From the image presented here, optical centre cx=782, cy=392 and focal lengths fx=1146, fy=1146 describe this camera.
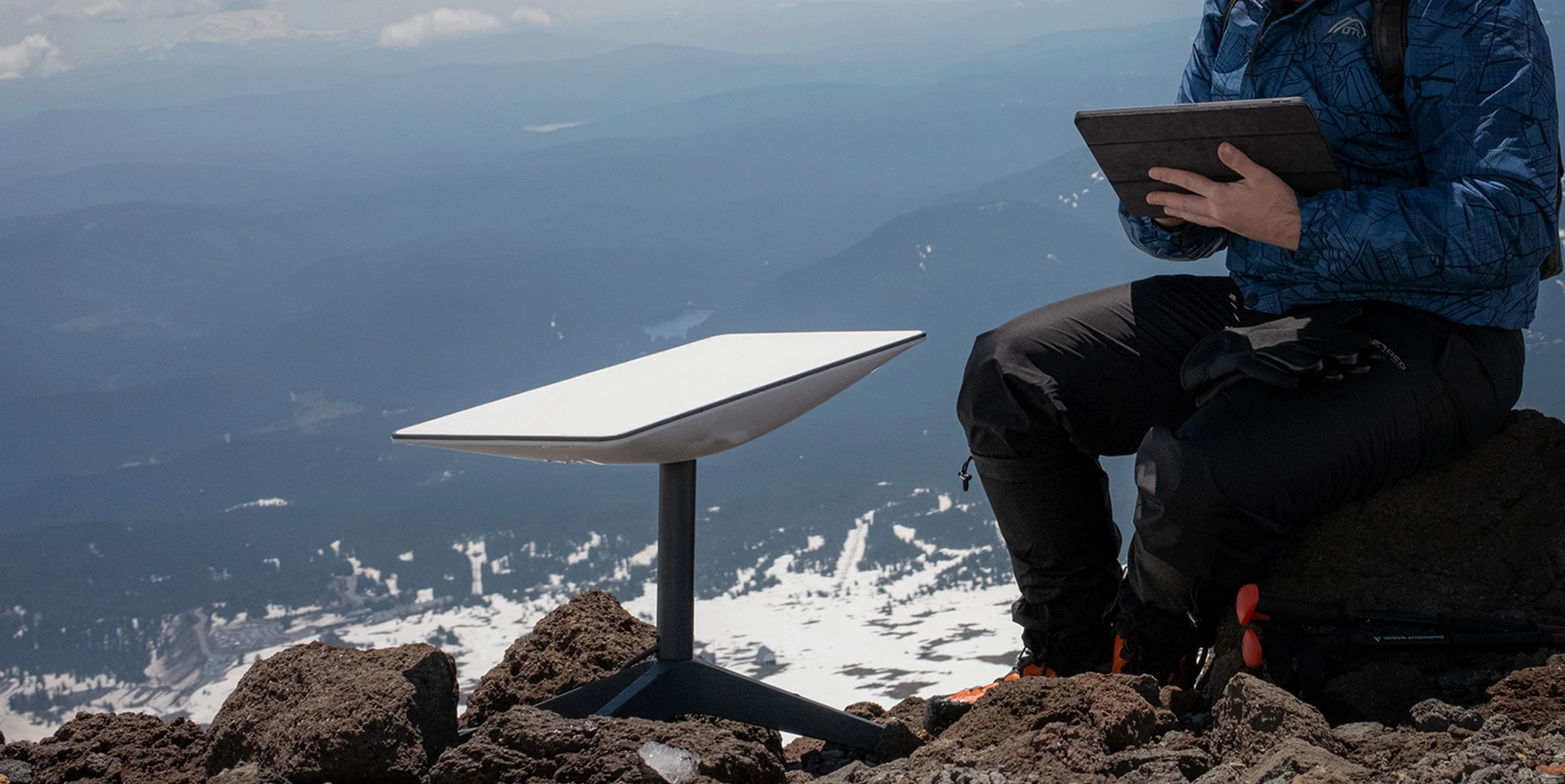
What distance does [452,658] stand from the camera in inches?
85.8

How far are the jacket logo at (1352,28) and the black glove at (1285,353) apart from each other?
43cm

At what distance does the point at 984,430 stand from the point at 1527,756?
94 cm

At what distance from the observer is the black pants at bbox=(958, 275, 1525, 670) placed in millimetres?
1702

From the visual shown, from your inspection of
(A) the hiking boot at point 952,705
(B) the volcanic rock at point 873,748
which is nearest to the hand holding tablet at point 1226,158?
(A) the hiking boot at point 952,705

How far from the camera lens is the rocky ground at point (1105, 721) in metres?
1.50

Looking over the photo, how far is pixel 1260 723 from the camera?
5.02 feet

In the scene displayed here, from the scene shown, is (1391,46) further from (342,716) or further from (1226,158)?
(342,716)

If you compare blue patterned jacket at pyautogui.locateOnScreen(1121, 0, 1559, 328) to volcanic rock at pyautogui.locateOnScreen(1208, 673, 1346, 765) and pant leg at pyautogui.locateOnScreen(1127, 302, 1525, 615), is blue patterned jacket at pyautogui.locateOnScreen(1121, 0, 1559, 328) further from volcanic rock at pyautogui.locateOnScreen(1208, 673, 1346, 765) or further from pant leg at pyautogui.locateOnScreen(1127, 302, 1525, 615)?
volcanic rock at pyautogui.locateOnScreen(1208, 673, 1346, 765)

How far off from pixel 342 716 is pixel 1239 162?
1.69 m

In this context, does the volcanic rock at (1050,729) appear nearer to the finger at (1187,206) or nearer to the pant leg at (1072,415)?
the pant leg at (1072,415)

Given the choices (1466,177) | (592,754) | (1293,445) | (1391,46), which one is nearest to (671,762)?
(592,754)

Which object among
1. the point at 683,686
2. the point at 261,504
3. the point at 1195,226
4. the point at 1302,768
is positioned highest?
the point at 1195,226

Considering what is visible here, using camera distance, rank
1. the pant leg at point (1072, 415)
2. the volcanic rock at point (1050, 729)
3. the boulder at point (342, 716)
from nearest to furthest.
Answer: the volcanic rock at point (1050, 729) → the boulder at point (342, 716) → the pant leg at point (1072, 415)

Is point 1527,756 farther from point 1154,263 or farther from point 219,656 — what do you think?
point 1154,263
